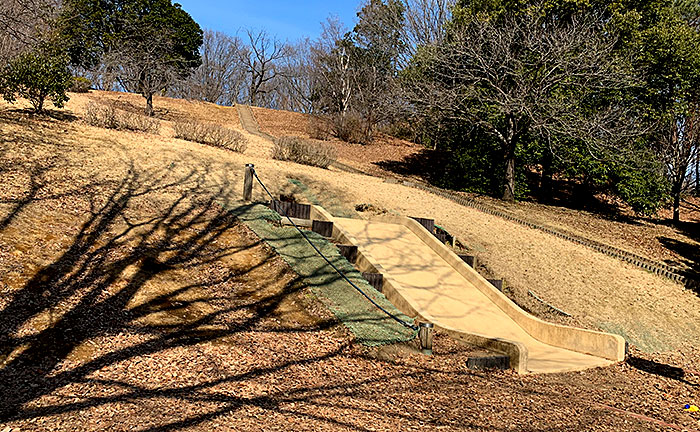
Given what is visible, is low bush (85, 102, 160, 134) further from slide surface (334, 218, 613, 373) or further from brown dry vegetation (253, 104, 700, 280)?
brown dry vegetation (253, 104, 700, 280)

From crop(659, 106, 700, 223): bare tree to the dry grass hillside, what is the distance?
33.9 ft

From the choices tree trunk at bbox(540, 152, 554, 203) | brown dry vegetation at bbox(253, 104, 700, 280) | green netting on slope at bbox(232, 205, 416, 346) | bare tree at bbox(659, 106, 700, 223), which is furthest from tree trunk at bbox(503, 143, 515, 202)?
green netting on slope at bbox(232, 205, 416, 346)

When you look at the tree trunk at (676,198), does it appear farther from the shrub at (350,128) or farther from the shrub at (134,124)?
the shrub at (134,124)

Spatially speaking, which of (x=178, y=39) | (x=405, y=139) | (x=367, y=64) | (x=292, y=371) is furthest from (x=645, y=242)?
(x=178, y=39)

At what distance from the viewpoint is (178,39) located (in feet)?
112

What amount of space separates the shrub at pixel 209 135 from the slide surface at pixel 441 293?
6.40 m

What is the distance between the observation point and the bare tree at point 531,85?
1714 cm

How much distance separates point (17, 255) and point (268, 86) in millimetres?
63098

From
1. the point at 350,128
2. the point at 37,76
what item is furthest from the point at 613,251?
the point at 350,128

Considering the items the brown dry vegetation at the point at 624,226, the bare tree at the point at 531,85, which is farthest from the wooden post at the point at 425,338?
the bare tree at the point at 531,85

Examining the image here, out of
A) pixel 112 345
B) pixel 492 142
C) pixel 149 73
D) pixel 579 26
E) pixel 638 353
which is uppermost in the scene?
pixel 579 26

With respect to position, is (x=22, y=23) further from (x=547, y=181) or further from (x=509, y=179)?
(x=547, y=181)

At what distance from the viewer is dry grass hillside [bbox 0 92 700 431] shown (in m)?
4.48

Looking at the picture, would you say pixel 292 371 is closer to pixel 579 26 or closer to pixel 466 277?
pixel 466 277
